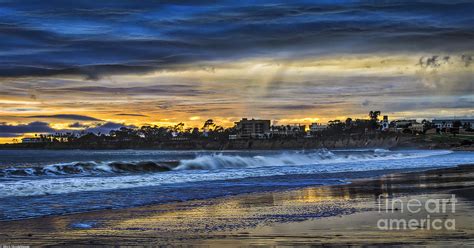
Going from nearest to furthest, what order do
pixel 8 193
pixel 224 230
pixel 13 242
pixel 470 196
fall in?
pixel 13 242
pixel 224 230
pixel 470 196
pixel 8 193

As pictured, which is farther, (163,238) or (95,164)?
(95,164)

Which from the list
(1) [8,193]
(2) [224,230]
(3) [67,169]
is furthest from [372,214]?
(3) [67,169]

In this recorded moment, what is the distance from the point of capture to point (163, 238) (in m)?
9.77

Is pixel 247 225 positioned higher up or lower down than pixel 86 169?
higher up

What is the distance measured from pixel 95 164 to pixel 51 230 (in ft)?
87.7

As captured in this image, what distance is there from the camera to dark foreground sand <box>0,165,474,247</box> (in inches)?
367

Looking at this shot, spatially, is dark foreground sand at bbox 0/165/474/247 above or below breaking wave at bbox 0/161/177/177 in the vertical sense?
above

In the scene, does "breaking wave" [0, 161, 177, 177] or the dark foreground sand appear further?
"breaking wave" [0, 161, 177, 177]

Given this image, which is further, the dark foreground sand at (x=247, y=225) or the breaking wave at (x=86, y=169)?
the breaking wave at (x=86, y=169)

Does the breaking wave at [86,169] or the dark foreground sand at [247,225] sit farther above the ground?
the dark foreground sand at [247,225]

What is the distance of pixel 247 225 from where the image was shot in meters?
11.1

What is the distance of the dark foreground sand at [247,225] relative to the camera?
9.31 metres

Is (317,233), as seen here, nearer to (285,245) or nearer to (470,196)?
(285,245)

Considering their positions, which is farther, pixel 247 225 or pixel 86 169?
pixel 86 169
